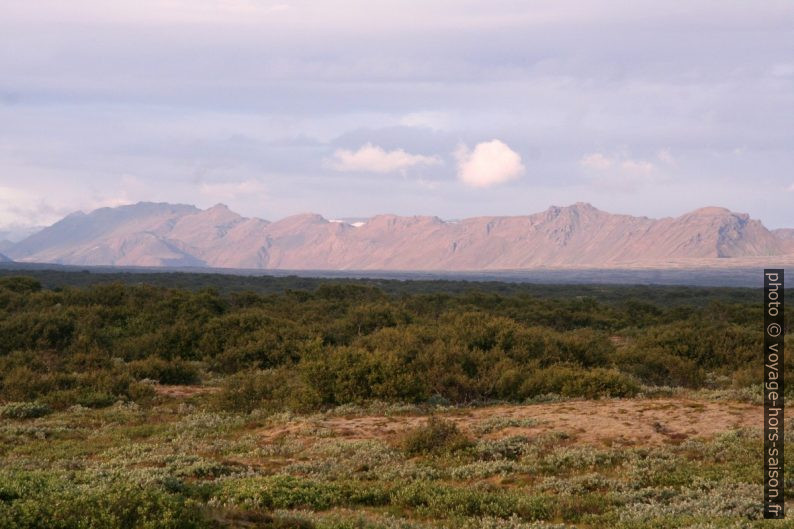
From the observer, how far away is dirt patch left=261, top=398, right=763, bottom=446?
44.4 ft

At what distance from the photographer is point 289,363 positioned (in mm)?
24578

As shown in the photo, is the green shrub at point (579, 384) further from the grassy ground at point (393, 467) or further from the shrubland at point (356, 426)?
the grassy ground at point (393, 467)

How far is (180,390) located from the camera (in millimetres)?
21250

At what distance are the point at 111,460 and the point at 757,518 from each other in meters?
9.98

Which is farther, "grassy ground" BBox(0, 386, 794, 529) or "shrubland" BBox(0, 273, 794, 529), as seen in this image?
"shrubland" BBox(0, 273, 794, 529)

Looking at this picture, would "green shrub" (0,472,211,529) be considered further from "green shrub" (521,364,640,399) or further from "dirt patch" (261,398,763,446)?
"green shrub" (521,364,640,399)

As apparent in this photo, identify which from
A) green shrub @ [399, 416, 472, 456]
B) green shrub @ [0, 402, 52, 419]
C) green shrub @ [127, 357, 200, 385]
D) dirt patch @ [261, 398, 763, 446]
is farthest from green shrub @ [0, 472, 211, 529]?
green shrub @ [127, 357, 200, 385]

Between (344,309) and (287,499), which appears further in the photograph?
(344,309)

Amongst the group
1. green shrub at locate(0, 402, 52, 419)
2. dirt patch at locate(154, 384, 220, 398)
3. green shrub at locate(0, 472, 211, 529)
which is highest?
green shrub at locate(0, 472, 211, 529)

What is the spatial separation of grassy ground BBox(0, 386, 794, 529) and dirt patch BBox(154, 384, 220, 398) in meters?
2.02

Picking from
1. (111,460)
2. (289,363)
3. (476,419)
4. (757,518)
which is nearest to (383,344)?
(289,363)

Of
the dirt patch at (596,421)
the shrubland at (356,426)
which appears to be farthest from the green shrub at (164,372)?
the dirt patch at (596,421)

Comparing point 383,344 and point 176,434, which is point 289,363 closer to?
point 383,344

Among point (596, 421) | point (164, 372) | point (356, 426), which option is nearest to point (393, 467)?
point (356, 426)
